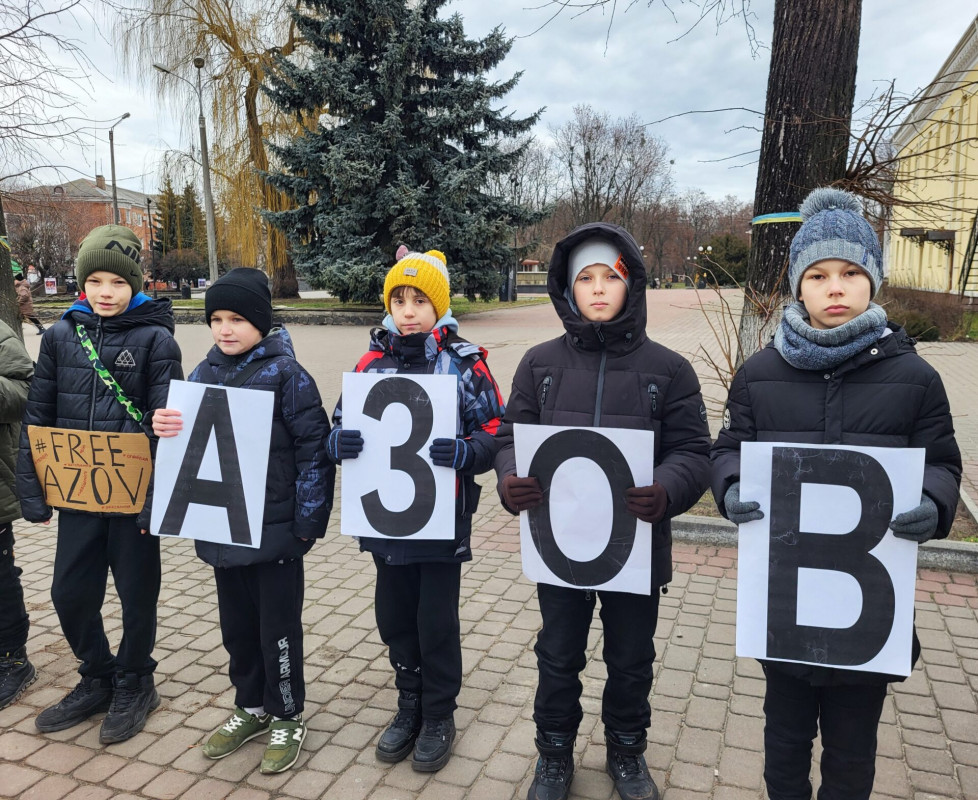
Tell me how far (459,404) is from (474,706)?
146cm

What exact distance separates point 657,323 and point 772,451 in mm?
23556

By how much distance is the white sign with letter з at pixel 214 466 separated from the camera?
289 centimetres

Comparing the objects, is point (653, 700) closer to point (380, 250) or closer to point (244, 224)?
point (380, 250)

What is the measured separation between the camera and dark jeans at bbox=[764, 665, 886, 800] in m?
2.29

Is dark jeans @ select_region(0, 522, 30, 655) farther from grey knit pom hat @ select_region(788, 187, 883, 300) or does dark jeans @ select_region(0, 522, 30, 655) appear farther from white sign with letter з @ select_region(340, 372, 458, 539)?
grey knit pom hat @ select_region(788, 187, 883, 300)

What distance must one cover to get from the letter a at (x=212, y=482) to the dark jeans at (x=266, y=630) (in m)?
0.21

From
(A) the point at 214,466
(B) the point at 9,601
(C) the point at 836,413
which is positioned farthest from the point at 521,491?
(B) the point at 9,601

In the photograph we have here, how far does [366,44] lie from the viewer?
76.8 ft

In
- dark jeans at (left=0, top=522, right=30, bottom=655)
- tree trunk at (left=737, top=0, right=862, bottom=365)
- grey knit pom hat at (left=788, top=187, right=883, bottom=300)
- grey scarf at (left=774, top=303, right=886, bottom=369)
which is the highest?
tree trunk at (left=737, top=0, right=862, bottom=365)

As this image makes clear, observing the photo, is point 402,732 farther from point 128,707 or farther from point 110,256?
point 110,256

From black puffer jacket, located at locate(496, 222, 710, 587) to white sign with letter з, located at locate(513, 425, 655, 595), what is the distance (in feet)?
0.33

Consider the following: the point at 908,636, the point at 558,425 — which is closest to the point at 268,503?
the point at 558,425

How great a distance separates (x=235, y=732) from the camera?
3082 mm

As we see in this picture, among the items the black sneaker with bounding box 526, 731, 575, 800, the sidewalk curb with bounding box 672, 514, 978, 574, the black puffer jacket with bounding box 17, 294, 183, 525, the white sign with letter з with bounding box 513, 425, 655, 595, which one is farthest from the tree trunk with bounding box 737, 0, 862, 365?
the black puffer jacket with bounding box 17, 294, 183, 525
